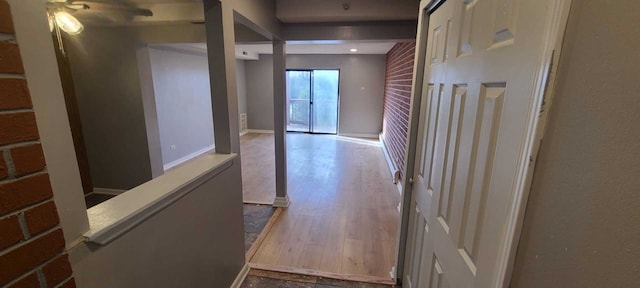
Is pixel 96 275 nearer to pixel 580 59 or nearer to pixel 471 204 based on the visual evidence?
pixel 471 204

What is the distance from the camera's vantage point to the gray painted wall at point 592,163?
0.38 meters

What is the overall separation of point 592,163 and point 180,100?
5.70 m

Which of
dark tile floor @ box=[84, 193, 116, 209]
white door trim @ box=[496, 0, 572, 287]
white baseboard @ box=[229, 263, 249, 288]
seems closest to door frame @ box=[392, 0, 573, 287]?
white door trim @ box=[496, 0, 572, 287]

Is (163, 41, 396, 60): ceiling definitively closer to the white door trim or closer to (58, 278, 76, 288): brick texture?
the white door trim

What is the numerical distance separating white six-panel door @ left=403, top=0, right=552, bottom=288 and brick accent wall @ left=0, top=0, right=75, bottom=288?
1.16 m

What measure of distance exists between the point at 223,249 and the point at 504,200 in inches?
64.0

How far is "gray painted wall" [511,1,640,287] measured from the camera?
1.24ft

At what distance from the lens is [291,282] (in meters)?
1.94

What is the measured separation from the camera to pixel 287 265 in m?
2.15

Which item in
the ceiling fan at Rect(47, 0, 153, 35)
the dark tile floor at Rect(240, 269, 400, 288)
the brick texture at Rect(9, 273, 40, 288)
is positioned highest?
the ceiling fan at Rect(47, 0, 153, 35)

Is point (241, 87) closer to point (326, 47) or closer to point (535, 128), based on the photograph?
point (326, 47)

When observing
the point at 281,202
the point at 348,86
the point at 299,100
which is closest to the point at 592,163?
the point at 281,202

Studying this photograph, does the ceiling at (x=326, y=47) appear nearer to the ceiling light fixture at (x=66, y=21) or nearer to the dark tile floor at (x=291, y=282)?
the ceiling light fixture at (x=66, y=21)

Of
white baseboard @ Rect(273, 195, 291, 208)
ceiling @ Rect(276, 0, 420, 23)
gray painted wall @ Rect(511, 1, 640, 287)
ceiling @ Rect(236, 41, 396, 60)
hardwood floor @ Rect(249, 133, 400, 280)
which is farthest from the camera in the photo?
ceiling @ Rect(236, 41, 396, 60)
